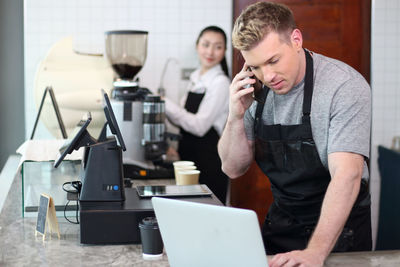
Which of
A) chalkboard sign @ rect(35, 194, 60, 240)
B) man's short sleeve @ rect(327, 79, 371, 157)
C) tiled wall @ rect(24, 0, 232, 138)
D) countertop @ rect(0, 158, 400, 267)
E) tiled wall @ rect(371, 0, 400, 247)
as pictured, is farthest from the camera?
tiled wall @ rect(371, 0, 400, 247)

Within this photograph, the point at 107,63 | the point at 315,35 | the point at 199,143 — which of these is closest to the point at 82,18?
the point at 107,63

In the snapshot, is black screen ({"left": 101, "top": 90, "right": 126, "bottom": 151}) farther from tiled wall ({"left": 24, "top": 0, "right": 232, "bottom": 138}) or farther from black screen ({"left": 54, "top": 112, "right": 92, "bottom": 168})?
tiled wall ({"left": 24, "top": 0, "right": 232, "bottom": 138})

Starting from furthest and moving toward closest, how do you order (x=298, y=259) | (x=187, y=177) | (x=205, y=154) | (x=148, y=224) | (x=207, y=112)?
(x=205, y=154)
(x=207, y=112)
(x=187, y=177)
(x=148, y=224)
(x=298, y=259)

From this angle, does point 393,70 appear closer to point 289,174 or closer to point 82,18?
point 82,18

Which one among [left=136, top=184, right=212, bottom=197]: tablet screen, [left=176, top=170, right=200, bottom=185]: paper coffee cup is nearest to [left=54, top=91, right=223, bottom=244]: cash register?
[left=136, top=184, right=212, bottom=197]: tablet screen

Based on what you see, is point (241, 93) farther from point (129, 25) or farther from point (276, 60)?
point (129, 25)

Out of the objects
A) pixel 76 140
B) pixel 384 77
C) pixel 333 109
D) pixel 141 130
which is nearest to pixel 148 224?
pixel 76 140

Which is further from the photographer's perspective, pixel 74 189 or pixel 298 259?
pixel 74 189

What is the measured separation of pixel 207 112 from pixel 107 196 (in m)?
2.12

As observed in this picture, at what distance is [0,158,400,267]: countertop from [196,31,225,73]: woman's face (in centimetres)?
225

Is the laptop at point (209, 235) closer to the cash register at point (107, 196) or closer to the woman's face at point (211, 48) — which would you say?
the cash register at point (107, 196)

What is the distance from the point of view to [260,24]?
1.92 metres

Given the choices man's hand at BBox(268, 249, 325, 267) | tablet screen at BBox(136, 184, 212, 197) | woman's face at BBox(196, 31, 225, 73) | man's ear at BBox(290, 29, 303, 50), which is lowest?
man's hand at BBox(268, 249, 325, 267)

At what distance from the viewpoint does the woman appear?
160 inches
